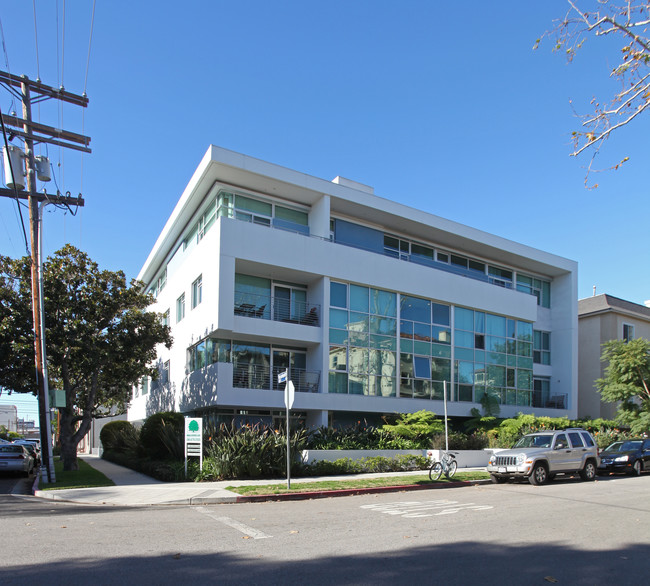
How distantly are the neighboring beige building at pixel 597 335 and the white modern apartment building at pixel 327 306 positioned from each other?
555 cm

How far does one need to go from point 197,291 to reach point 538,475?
1620cm

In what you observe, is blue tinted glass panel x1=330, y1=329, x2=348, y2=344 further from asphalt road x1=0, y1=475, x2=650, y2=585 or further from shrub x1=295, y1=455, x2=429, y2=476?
asphalt road x1=0, y1=475, x2=650, y2=585

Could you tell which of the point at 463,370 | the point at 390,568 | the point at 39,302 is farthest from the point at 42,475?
the point at 463,370

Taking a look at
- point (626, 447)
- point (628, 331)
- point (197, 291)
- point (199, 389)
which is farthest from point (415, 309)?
point (628, 331)

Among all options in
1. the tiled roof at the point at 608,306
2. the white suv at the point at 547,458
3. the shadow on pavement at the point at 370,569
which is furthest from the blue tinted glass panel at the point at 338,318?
the tiled roof at the point at 608,306

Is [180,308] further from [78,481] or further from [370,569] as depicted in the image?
[370,569]

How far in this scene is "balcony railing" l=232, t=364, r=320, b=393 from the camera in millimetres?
23359

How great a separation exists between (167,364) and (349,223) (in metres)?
13.7

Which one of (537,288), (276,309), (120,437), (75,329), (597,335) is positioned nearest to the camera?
(75,329)

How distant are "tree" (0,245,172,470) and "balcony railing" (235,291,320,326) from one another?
12.7ft

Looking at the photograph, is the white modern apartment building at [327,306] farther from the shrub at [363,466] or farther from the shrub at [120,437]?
the shrub at [363,466]

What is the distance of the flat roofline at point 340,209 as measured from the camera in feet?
77.0

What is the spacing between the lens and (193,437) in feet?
57.0

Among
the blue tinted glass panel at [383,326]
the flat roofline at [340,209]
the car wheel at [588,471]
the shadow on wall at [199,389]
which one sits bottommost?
the car wheel at [588,471]
